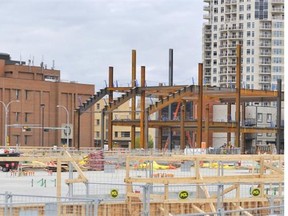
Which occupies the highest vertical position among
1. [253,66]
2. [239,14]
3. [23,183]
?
[239,14]

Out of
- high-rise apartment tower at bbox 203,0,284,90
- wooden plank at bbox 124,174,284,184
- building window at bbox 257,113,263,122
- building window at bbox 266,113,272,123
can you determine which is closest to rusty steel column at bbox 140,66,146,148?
building window at bbox 257,113,263,122

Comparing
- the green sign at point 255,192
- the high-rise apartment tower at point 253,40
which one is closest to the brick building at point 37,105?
the high-rise apartment tower at point 253,40

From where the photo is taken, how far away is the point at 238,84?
71.3 metres

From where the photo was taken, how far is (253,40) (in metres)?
160

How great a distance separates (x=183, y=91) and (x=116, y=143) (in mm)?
68133

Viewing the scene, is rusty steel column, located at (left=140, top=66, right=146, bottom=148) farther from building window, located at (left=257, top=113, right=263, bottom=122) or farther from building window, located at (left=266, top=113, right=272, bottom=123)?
building window, located at (left=266, top=113, right=272, bottom=123)

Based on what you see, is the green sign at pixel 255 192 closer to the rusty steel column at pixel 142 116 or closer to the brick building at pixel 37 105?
the rusty steel column at pixel 142 116

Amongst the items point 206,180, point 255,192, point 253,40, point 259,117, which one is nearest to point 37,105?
point 259,117

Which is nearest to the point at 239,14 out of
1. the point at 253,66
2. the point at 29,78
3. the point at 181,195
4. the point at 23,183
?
the point at 253,66

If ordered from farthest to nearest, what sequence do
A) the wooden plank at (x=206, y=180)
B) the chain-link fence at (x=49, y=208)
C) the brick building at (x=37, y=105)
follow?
the brick building at (x=37, y=105) < the wooden plank at (x=206, y=180) < the chain-link fence at (x=49, y=208)

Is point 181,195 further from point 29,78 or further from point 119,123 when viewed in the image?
Answer: point 29,78

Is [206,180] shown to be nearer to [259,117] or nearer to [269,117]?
[259,117]

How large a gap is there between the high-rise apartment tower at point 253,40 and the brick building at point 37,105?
44354 millimetres

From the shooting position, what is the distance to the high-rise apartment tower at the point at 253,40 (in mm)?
159000
